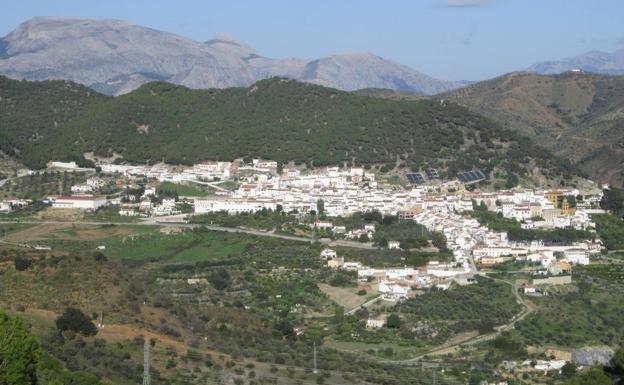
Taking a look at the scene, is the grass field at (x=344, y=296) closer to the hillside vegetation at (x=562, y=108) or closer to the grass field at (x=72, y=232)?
the grass field at (x=72, y=232)

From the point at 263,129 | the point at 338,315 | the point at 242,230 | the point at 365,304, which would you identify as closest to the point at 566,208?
the point at 242,230

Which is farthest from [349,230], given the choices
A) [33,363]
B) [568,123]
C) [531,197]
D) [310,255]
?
[568,123]

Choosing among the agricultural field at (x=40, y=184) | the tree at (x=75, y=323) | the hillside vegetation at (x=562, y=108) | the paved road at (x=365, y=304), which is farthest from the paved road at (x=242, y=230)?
the hillside vegetation at (x=562, y=108)

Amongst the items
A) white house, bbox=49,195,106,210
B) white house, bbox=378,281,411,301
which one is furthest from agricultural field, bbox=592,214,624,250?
white house, bbox=49,195,106,210

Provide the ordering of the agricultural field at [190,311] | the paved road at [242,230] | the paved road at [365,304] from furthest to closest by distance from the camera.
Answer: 1. the paved road at [242,230]
2. the paved road at [365,304]
3. the agricultural field at [190,311]

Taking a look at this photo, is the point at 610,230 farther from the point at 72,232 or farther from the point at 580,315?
the point at 72,232

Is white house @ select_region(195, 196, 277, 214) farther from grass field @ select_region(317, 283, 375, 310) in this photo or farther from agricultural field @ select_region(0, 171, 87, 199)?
grass field @ select_region(317, 283, 375, 310)
